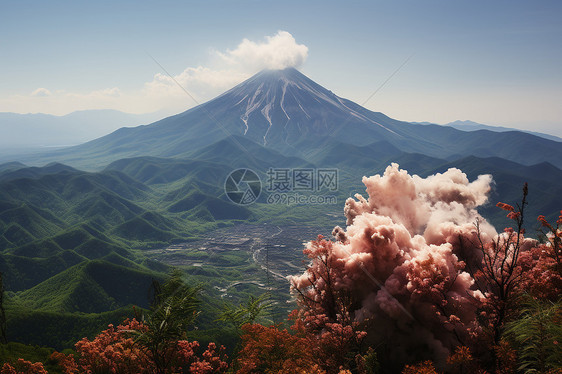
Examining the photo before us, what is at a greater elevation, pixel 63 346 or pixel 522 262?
pixel 522 262

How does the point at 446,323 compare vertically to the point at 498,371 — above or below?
above

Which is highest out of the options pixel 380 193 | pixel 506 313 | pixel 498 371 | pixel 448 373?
pixel 380 193

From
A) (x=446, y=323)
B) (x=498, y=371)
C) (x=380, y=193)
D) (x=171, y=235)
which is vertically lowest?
(x=171, y=235)

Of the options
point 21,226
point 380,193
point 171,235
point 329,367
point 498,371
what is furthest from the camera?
point 171,235

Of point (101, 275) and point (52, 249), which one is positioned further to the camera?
point (52, 249)

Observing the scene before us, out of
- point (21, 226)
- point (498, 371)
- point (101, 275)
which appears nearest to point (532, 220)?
point (101, 275)

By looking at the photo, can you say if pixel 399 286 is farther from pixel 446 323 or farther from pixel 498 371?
pixel 498 371

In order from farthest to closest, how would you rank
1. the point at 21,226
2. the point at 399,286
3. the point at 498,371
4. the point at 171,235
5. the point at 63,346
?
the point at 171,235, the point at 21,226, the point at 63,346, the point at 399,286, the point at 498,371

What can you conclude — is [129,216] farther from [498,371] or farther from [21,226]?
[498,371]

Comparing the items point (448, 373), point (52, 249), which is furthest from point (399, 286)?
point (52, 249)
